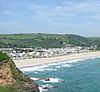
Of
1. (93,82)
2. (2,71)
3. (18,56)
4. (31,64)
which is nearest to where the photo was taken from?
(2,71)

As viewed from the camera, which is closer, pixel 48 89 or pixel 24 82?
pixel 24 82

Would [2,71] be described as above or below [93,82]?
above

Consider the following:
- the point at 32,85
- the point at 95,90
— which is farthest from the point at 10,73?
the point at 95,90

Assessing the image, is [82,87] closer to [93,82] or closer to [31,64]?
[93,82]

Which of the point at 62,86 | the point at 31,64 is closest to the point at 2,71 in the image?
the point at 62,86

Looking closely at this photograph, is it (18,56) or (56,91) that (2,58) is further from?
(18,56)

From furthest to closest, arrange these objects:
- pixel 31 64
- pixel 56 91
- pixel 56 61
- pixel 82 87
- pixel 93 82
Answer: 1. pixel 56 61
2. pixel 31 64
3. pixel 93 82
4. pixel 82 87
5. pixel 56 91
